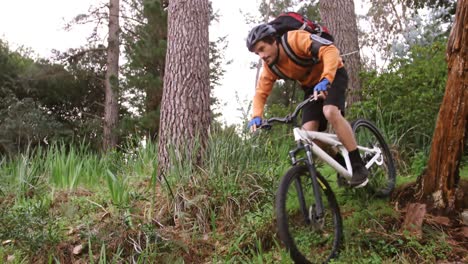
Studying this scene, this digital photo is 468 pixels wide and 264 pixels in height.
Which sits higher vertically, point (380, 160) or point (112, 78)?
point (112, 78)

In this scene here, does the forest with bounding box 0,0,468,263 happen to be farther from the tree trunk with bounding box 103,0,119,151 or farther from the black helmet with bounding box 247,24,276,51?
the tree trunk with bounding box 103,0,119,151

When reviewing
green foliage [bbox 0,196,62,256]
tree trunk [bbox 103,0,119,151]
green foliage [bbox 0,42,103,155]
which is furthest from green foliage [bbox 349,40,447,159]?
green foliage [bbox 0,42,103,155]

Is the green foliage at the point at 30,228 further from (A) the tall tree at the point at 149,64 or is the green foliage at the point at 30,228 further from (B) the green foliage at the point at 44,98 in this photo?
(B) the green foliage at the point at 44,98

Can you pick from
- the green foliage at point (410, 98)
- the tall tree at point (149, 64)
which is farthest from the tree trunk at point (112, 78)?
the green foliage at point (410, 98)

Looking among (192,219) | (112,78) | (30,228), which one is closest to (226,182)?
(192,219)

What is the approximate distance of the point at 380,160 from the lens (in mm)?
4637

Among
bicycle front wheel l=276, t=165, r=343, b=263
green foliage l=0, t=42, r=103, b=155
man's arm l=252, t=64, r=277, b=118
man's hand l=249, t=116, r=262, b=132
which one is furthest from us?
green foliage l=0, t=42, r=103, b=155

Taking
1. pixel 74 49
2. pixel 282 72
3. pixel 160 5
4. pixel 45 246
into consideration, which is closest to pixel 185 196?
pixel 45 246

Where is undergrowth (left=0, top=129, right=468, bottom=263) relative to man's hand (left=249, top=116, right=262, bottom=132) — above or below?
below

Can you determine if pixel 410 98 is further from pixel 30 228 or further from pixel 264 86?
pixel 30 228

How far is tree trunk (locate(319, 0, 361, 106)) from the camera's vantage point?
7.61m

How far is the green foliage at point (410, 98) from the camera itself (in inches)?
221

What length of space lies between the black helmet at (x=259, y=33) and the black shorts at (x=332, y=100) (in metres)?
0.71

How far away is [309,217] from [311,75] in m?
1.29
